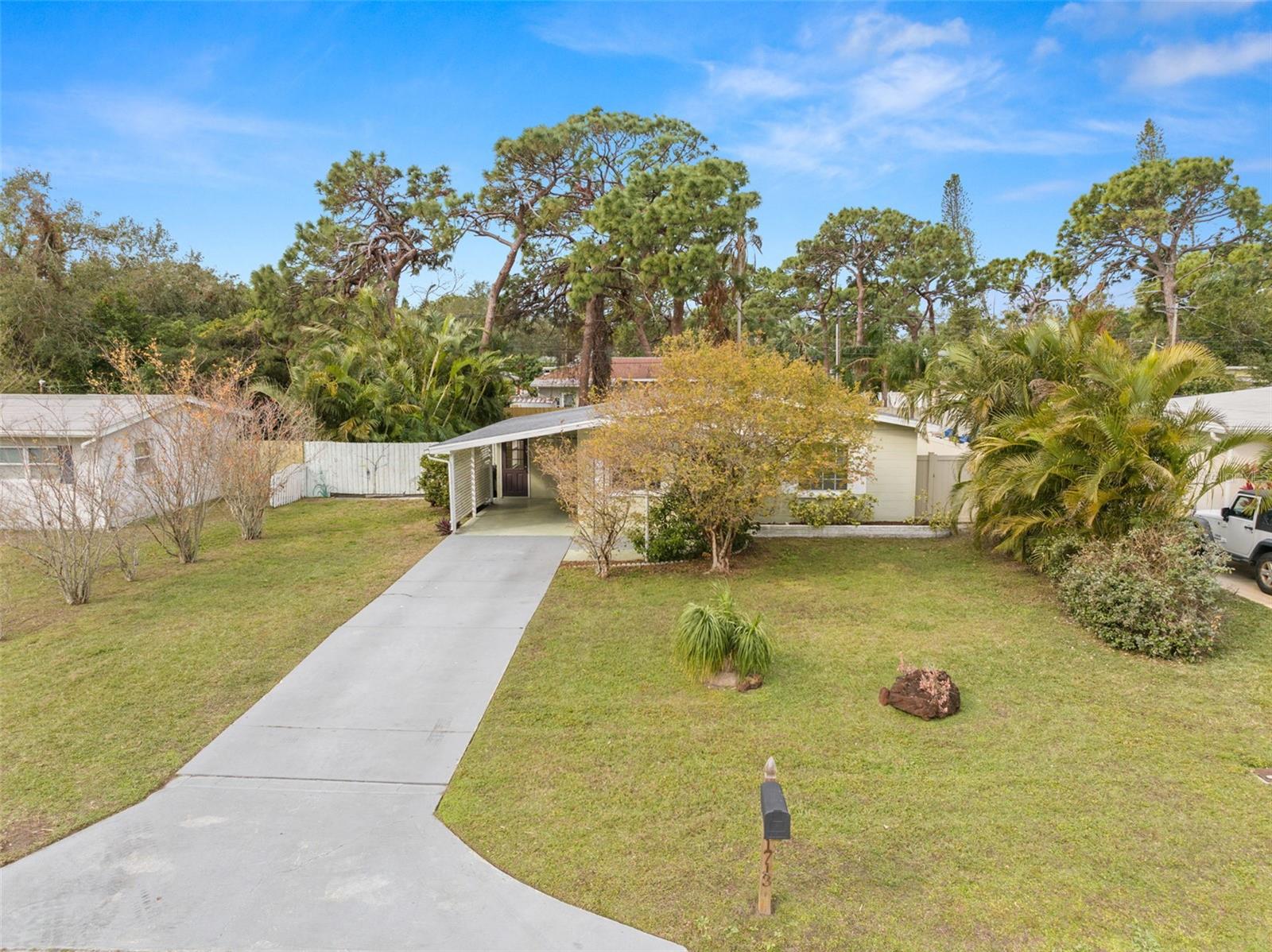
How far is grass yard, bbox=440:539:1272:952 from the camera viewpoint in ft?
15.1

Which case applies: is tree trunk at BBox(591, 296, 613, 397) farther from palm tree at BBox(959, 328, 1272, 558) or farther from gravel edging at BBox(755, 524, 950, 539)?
palm tree at BBox(959, 328, 1272, 558)

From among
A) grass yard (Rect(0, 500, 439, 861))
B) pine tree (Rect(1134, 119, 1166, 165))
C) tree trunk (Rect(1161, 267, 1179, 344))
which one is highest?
pine tree (Rect(1134, 119, 1166, 165))

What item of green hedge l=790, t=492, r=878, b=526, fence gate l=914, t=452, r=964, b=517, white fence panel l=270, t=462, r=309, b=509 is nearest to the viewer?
green hedge l=790, t=492, r=878, b=526

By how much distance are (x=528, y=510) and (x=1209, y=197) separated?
3570cm

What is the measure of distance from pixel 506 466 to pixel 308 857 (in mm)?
16179

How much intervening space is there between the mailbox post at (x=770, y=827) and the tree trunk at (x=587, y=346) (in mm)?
23717

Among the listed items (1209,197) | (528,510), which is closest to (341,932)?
(528,510)

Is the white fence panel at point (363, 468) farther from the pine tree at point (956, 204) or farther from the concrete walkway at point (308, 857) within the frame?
the pine tree at point (956, 204)

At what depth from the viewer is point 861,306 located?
46875 millimetres

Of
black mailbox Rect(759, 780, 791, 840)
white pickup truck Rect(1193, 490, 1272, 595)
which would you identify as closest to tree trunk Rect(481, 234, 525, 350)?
white pickup truck Rect(1193, 490, 1272, 595)

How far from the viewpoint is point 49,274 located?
29.4 meters

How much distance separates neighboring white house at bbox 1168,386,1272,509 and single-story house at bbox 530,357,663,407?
18066 millimetres

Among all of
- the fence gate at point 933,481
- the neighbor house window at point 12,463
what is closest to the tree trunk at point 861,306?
the fence gate at point 933,481

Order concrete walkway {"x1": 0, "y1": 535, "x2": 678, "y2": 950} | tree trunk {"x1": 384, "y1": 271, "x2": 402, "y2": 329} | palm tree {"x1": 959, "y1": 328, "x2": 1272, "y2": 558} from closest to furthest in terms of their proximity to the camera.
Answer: concrete walkway {"x1": 0, "y1": 535, "x2": 678, "y2": 950} → palm tree {"x1": 959, "y1": 328, "x2": 1272, "y2": 558} → tree trunk {"x1": 384, "y1": 271, "x2": 402, "y2": 329}
